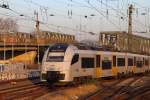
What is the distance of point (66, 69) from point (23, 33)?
5396cm

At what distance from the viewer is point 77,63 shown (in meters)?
31.2

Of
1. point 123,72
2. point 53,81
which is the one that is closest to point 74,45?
point 53,81

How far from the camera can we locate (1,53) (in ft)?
307

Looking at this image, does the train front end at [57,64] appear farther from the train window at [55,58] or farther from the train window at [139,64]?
the train window at [139,64]

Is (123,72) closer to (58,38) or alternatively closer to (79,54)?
(79,54)

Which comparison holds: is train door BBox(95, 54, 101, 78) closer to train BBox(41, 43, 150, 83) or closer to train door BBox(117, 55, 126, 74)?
train BBox(41, 43, 150, 83)

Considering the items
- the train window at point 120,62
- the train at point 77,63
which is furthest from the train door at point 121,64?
the train at point 77,63

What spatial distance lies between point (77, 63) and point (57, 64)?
1820mm

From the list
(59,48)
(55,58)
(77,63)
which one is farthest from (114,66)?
(55,58)

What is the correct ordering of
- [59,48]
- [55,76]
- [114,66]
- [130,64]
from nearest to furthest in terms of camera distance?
[55,76] < [59,48] < [114,66] < [130,64]

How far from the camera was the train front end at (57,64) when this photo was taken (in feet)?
97.5

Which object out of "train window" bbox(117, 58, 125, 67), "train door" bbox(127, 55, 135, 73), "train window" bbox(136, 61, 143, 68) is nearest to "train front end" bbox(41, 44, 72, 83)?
"train window" bbox(117, 58, 125, 67)

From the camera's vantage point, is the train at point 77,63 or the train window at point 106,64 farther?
the train window at point 106,64

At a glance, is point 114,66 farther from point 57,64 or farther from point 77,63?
point 57,64
